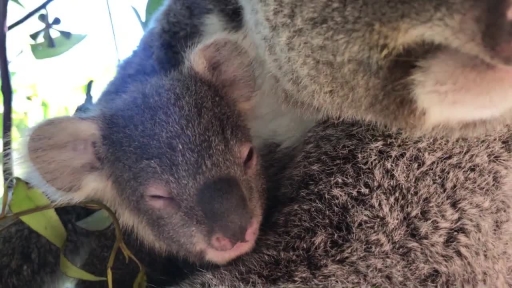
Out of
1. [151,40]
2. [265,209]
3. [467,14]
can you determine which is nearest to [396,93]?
[467,14]

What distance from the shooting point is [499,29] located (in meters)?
0.93

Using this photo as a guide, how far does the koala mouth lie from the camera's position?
1388mm

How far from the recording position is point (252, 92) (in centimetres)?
169

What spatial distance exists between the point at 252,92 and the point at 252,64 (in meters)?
0.09

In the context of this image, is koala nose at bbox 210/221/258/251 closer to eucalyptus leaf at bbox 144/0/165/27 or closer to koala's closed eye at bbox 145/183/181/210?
koala's closed eye at bbox 145/183/181/210

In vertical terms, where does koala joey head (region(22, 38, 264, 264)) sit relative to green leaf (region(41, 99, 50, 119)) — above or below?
above

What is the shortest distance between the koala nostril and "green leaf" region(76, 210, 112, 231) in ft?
1.09

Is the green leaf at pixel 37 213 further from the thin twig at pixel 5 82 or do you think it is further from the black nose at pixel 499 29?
the black nose at pixel 499 29

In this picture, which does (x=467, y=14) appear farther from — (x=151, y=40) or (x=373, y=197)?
(x=151, y=40)

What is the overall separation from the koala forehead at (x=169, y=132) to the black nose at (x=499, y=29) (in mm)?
700

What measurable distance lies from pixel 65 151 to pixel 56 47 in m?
0.34

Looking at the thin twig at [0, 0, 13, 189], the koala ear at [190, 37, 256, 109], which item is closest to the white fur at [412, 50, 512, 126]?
the koala ear at [190, 37, 256, 109]

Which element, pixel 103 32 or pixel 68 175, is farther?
pixel 103 32

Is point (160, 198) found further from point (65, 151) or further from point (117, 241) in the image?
point (65, 151)
